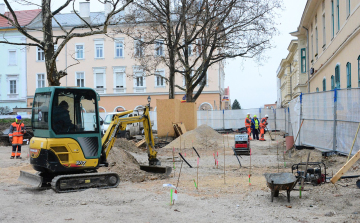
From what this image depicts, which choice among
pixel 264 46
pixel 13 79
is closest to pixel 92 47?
pixel 13 79

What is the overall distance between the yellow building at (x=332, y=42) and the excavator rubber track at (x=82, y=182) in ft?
34.6

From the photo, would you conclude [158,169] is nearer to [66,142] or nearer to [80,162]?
[80,162]

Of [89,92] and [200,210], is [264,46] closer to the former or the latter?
[89,92]

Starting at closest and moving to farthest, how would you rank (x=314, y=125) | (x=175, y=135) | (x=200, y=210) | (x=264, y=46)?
(x=200, y=210) < (x=314, y=125) < (x=175, y=135) < (x=264, y=46)

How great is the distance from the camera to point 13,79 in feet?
163

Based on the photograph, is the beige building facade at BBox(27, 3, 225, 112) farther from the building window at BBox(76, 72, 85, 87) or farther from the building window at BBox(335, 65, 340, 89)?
the building window at BBox(335, 65, 340, 89)

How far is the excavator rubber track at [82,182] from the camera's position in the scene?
912 centimetres

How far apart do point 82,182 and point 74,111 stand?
1685mm

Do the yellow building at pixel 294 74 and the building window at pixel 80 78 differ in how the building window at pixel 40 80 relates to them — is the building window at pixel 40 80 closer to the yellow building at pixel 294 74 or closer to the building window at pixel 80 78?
the building window at pixel 80 78

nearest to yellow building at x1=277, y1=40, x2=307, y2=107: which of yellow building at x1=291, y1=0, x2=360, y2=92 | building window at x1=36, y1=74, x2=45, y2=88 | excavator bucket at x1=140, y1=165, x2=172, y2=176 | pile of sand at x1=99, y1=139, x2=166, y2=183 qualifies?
yellow building at x1=291, y1=0, x2=360, y2=92

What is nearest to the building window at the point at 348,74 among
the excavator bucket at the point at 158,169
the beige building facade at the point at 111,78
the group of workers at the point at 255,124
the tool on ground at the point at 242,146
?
the tool on ground at the point at 242,146

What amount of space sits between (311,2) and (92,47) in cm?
3078

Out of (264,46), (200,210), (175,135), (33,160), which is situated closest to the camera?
(200,210)

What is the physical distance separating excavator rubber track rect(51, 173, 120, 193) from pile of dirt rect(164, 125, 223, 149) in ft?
41.6
